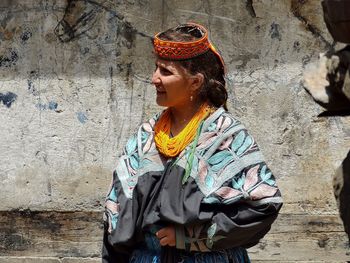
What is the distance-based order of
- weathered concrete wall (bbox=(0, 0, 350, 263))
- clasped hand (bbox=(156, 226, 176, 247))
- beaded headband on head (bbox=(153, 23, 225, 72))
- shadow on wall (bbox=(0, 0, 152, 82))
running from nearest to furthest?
clasped hand (bbox=(156, 226, 176, 247)), beaded headband on head (bbox=(153, 23, 225, 72)), weathered concrete wall (bbox=(0, 0, 350, 263)), shadow on wall (bbox=(0, 0, 152, 82))

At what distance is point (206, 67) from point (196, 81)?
78mm

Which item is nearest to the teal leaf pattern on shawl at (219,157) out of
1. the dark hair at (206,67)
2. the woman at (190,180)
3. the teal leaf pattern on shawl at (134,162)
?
the woman at (190,180)

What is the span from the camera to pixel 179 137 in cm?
368

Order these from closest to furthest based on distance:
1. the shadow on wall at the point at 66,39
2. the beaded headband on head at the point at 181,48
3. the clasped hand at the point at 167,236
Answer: the clasped hand at the point at 167,236
the beaded headband on head at the point at 181,48
the shadow on wall at the point at 66,39

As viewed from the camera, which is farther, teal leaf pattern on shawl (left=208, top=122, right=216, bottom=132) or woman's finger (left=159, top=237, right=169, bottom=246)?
teal leaf pattern on shawl (left=208, top=122, right=216, bottom=132)

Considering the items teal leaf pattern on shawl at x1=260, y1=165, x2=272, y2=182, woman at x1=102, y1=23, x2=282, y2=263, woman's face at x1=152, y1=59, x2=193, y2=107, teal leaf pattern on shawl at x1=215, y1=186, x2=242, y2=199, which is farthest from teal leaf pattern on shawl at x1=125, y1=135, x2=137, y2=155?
teal leaf pattern on shawl at x1=260, y1=165, x2=272, y2=182

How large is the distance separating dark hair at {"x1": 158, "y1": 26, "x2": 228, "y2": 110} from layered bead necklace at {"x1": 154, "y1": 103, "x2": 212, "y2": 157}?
52 millimetres

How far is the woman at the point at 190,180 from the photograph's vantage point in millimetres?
3551

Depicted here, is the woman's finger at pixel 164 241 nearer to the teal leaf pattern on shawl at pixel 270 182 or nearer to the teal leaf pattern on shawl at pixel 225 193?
the teal leaf pattern on shawl at pixel 225 193

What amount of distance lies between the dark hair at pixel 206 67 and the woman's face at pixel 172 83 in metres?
0.03

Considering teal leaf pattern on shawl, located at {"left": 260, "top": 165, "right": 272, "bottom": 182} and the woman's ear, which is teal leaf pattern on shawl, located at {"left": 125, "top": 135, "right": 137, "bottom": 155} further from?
teal leaf pattern on shawl, located at {"left": 260, "top": 165, "right": 272, "bottom": 182}

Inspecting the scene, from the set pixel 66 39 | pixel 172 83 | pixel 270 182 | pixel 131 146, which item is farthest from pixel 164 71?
pixel 66 39

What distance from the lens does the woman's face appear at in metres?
3.67

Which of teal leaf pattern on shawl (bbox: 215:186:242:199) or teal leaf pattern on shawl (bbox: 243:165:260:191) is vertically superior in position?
teal leaf pattern on shawl (bbox: 243:165:260:191)
